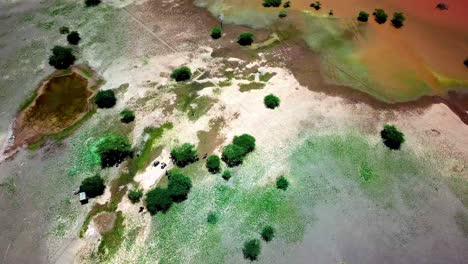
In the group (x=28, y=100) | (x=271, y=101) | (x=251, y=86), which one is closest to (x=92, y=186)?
(x=28, y=100)

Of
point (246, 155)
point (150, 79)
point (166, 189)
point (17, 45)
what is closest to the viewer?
point (166, 189)

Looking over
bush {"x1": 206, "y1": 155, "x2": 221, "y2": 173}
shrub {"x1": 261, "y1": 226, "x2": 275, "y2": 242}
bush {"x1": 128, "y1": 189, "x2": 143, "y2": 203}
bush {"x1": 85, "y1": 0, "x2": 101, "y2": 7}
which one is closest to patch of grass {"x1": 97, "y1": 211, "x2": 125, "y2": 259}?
bush {"x1": 128, "y1": 189, "x2": 143, "y2": 203}

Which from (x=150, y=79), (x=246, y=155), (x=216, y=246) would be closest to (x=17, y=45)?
(x=150, y=79)

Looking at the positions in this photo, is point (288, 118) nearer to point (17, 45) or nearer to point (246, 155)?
point (246, 155)

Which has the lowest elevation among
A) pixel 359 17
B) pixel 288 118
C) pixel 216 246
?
pixel 216 246

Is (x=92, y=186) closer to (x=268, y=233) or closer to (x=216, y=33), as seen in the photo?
(x=268, y=233)

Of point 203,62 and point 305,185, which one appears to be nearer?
point 305,185
